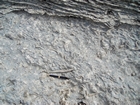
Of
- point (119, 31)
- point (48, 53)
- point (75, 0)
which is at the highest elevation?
point (75, 0)

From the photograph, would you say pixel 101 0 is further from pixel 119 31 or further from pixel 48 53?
pixel 48 53

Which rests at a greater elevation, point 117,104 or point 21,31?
point 21,31

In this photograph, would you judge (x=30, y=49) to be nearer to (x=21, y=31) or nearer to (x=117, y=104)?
(x=21, y=31)

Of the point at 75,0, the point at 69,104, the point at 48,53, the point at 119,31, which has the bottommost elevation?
the point at 69,104

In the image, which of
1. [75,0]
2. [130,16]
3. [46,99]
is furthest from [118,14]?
[46,99]

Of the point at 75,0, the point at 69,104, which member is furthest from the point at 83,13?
the point at 69,104

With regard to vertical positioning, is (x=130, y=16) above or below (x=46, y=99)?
above
